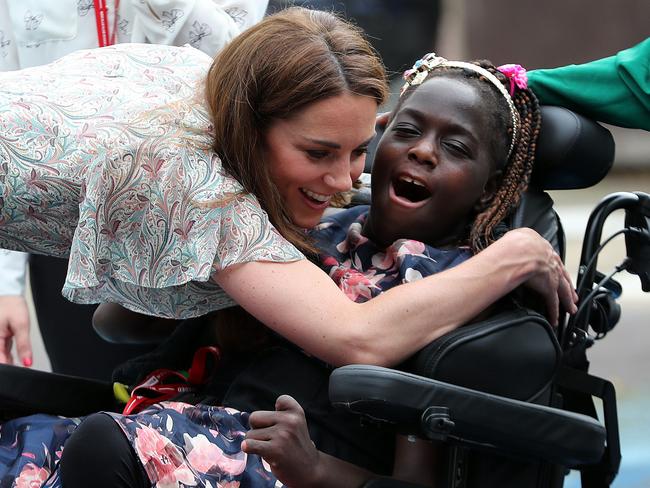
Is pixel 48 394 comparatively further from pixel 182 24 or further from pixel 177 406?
pixel 182 24

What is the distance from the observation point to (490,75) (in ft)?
9.51

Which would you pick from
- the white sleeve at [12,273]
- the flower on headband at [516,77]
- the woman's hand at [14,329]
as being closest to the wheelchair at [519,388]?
the flower on headband at [516,77]

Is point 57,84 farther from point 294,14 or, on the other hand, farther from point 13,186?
point 294,14

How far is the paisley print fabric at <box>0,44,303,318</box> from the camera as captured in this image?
7.57ft

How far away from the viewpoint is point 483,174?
2.80 meters

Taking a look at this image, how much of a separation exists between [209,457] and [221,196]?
1.65 feet

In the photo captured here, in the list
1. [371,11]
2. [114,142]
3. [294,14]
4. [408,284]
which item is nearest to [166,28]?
[294,14]

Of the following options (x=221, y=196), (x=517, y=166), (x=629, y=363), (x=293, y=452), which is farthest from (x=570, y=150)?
(x=629, y=363)

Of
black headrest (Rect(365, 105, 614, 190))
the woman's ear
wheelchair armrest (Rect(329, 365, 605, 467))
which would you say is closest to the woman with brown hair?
wheelchair armrest (Rect(329, 365, 605, 467))

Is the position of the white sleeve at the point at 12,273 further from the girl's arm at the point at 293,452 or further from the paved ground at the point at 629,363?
the paved ground at the point at 629,363

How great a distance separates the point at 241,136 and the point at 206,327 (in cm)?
68

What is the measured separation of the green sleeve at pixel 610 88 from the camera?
2.79m

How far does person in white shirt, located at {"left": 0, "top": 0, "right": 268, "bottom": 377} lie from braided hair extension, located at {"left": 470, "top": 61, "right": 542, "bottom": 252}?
2.41 ft

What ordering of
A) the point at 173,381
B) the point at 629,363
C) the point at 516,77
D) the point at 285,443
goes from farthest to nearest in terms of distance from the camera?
the point at 629,363 < the point at 516,77 < the point at 173,381 < the point at 285,443
